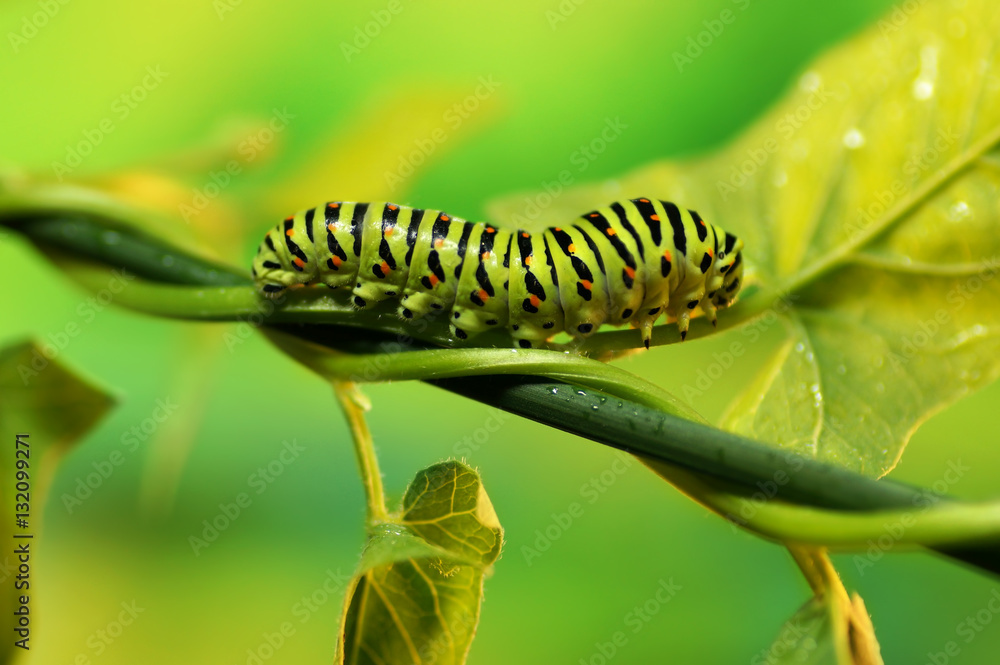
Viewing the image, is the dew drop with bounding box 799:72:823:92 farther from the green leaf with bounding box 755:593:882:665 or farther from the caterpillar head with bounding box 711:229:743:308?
the green leaf with bounding box 755:593:882:665

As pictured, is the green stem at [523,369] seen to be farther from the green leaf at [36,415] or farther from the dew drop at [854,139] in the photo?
Answer: the dew drop at [854,139]

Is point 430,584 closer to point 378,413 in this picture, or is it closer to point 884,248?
point 884,248

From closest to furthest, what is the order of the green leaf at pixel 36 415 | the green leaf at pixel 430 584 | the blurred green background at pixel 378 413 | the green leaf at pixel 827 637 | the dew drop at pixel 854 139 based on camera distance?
the green leaf at pixel 827 637 < the green leaf at pixel 430 584 < the green leaf at pixel 36 415 < the dew drop at pixel 854 139 < the blurred green background at pixel 378 413

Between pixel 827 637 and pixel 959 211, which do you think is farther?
pixel 959 211

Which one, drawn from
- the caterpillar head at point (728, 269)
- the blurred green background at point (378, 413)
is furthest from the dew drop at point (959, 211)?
the blurred green background at point (378, 413)

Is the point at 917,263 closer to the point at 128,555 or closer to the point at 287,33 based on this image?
the point at 128,555

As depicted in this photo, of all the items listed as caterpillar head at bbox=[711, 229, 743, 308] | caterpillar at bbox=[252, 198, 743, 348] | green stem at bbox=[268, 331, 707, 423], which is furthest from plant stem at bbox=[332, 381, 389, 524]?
caterpillar head at bbox=[711, 229, 743, 308]

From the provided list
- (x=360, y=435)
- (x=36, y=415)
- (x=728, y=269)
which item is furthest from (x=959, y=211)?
(x=36, y=415)
